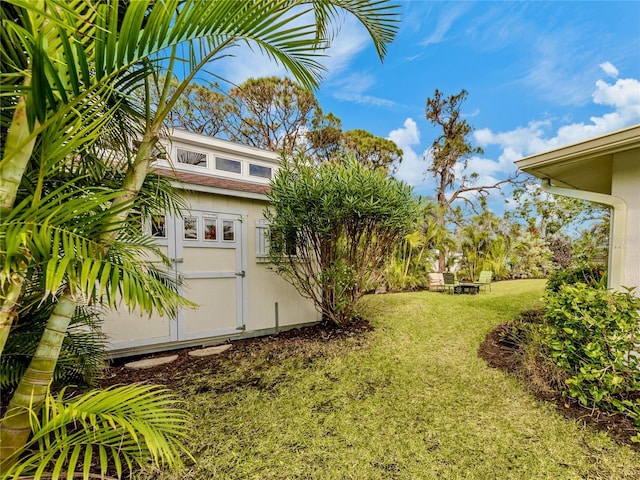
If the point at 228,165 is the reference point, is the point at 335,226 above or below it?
below

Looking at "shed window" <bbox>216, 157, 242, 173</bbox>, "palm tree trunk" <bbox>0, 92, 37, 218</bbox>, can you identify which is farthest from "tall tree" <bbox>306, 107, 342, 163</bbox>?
"palm tree trunk" <bbox>0, 92, 37, 218</bbox>

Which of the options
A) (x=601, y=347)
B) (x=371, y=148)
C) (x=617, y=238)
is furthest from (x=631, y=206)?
(x=371, y=148)

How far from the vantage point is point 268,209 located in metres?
5.98

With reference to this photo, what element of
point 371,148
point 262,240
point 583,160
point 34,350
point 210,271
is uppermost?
point 371,148

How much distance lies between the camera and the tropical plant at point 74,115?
132 centimetres

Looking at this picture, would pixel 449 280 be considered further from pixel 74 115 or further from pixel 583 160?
pixel 74 115

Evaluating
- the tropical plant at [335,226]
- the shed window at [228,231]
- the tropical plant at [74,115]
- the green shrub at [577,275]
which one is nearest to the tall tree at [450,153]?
the green shrub at [577,275]

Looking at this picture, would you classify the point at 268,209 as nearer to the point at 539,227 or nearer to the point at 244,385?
the point at 244,385

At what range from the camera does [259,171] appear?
764 centimetres

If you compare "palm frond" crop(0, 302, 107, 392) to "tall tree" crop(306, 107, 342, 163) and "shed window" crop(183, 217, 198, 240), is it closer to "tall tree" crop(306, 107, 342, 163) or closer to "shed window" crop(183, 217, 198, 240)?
"shed window" crop(183, 217, 198, 240)

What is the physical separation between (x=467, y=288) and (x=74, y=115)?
1118 centimetres

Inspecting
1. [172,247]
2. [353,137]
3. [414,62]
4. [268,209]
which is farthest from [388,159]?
[172,247]

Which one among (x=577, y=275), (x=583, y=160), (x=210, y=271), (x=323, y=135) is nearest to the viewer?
(x=583, y=160)

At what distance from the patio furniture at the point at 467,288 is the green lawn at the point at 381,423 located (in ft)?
19.3
